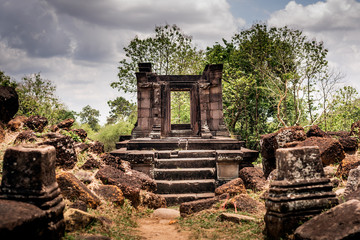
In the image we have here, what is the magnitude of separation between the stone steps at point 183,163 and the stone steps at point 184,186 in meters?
0.62

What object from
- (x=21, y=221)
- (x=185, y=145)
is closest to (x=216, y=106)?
(x=185, y=145)

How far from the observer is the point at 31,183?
10.4 ft

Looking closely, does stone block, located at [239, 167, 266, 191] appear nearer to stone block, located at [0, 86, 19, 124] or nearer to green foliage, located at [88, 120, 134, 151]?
stone block, located at [0, 86, 19, 124]

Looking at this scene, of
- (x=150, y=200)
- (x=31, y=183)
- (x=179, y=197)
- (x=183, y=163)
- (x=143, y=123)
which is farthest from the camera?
(x=143, y=123)

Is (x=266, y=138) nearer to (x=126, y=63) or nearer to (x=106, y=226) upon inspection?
(x=106, y=226)

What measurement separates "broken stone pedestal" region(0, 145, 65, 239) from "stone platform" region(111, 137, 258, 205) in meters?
4.27

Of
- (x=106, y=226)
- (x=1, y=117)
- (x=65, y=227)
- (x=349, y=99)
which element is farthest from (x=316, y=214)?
(x=349, y=99)

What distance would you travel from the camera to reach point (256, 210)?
5.18 m

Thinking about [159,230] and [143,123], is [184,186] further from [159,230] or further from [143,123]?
[143,123]

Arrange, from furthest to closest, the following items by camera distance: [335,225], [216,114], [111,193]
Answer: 1. [216,114]
2. [111,193]
3. [335,225]

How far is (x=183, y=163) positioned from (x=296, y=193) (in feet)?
15.8

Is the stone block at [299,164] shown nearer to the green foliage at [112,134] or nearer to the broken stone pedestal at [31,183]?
the broken stone pedestal at [31,183]

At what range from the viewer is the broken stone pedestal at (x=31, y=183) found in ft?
10.2

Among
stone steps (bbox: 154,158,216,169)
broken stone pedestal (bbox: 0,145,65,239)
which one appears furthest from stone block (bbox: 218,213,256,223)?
stone steps (bbox: 154,158,216,169)
